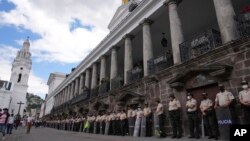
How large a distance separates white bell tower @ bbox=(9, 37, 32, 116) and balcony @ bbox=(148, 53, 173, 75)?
230ft

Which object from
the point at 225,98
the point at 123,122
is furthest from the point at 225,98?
the point at 123,122

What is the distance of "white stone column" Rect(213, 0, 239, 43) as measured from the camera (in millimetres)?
8604

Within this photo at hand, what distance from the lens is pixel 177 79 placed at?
10.0m

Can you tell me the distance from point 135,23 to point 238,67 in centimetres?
970

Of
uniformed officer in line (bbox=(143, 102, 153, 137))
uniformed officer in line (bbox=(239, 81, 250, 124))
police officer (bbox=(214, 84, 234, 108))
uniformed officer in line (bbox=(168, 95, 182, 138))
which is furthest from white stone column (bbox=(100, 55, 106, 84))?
uniformed officer in line (bbox=(239, 81, 250, 124))

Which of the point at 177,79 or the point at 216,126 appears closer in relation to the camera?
the point at 216,126

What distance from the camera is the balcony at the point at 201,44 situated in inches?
384

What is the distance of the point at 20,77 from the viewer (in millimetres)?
76688

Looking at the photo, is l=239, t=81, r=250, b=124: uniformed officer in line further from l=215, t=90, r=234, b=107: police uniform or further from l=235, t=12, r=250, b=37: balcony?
l=235, t=12, r=250, b=37: balcony

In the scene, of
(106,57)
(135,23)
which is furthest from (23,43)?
(135,23)

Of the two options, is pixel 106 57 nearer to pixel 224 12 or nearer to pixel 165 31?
pixel 165 31

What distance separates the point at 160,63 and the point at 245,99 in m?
6.33

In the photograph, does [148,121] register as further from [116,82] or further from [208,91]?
[116,82]

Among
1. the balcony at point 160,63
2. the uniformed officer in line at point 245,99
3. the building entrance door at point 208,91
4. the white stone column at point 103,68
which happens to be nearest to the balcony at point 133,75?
the balcony at point 160,63
